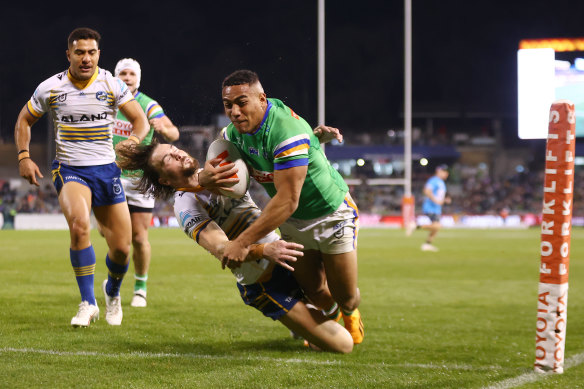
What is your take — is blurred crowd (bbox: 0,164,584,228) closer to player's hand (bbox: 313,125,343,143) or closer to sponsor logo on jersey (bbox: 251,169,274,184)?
player's hand (bbox: 313,125,343,143)

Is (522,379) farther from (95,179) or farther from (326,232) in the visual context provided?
(95,179)

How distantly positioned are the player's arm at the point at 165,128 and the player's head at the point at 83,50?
1133 millimetres

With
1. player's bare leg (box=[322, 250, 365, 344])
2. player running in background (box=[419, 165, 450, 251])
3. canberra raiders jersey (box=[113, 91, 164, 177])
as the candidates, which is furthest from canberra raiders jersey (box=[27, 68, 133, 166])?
player running in background (box=[419, 165, 450, 251])

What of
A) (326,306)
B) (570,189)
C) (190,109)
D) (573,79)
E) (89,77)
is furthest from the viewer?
(573,79)

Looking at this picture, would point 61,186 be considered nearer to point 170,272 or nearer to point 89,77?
point 89,77

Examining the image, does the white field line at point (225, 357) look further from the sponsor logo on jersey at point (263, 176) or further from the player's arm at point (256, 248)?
the sponsor logo on jersey at point (263, 176)

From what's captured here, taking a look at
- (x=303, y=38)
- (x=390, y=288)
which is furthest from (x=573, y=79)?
(x=390, y=288)

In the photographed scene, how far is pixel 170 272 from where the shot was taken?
11.8m

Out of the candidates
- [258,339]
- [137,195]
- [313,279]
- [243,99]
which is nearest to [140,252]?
[137,195]

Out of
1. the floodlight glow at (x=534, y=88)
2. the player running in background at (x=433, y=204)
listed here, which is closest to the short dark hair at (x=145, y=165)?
the player running in background at (x=433, y=204)

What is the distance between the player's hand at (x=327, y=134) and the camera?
5.37 m

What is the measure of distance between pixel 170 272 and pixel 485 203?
3483cm

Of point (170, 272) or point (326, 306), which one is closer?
point (326, 306)

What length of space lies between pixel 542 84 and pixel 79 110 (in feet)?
74.6
